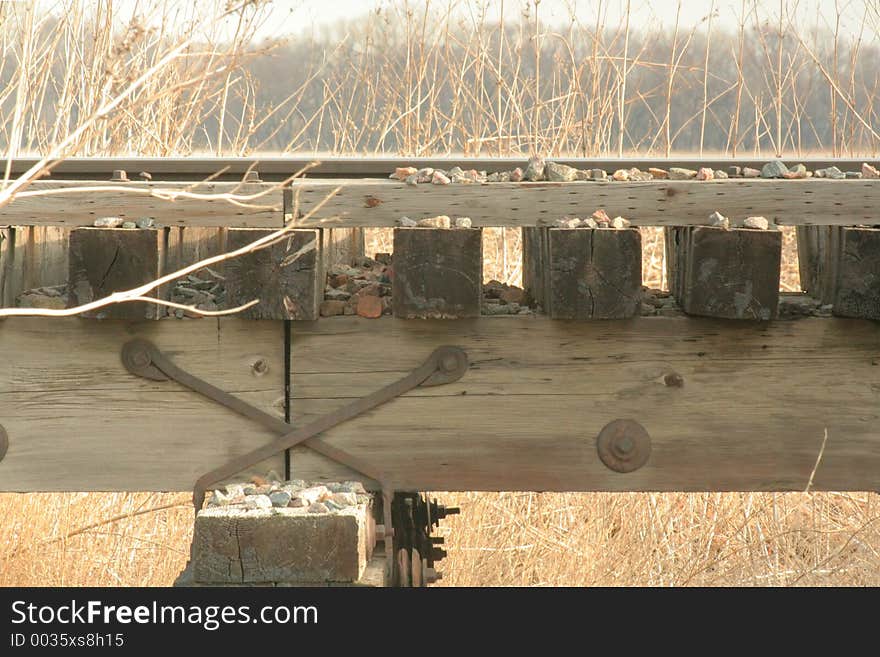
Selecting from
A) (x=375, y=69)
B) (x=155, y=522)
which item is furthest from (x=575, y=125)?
(x=155, y=522)

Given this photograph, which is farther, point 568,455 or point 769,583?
point 769,583

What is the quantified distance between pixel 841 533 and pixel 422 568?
2867mm

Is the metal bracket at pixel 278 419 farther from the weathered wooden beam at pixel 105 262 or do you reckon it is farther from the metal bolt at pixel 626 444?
the metal bolt at pixel 626 444

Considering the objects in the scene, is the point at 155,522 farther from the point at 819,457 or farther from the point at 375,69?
the point at 819,457

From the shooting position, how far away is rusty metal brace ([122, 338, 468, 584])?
2.39m

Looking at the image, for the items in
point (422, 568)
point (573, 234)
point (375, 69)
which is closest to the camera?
point (573, 234)

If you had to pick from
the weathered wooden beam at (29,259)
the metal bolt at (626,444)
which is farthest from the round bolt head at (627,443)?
the weathered wooden beam at (29,259)

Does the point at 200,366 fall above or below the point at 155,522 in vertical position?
above

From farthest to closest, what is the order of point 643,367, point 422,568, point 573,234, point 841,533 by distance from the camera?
point 841,533 < point 422,568 < point 643,367 < point 573,234

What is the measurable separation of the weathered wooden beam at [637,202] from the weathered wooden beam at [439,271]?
0.33ft

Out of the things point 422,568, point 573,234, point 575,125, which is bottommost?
point 422,568

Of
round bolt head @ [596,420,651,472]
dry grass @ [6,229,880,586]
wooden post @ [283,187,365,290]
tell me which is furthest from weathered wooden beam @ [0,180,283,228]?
dry grass @ [6,229,880,586]

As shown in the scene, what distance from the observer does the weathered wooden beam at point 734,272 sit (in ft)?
7.33

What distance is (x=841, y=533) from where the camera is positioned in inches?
192
